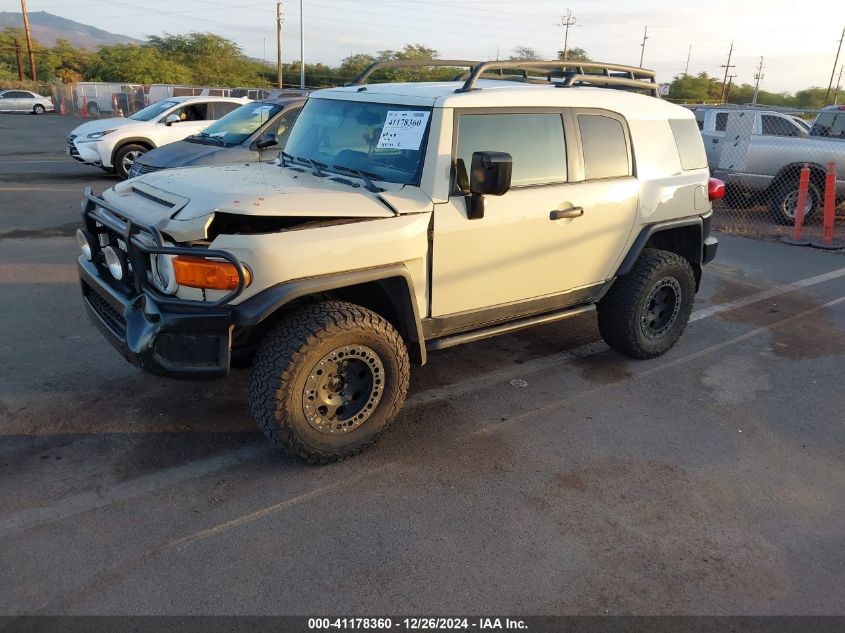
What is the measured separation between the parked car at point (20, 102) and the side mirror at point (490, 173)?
39.5m

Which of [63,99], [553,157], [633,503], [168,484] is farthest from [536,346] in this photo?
[63,99]

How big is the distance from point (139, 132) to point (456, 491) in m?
→ 11.3

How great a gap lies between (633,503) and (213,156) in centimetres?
727

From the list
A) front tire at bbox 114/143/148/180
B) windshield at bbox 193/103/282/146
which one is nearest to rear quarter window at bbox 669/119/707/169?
windshield at bbox 193/103/282/146

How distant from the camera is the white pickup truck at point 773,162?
1080cm

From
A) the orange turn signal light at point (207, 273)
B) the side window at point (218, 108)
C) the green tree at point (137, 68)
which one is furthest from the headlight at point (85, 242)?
the green tree at point (137, 68)

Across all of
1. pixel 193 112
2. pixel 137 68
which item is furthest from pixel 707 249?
pixel 137 68

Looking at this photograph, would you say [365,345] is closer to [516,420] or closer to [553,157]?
[516,420]

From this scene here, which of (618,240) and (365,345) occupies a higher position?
(618,240)

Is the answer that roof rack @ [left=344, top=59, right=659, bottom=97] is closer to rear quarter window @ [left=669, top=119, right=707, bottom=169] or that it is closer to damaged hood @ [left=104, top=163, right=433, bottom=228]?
rear quarter window @ [left=669, top=119, right=707, bottom=169]

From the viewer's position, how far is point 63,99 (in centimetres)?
3709

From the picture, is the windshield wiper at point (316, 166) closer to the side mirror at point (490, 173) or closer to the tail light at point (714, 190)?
the side mirror at point (490, 173)

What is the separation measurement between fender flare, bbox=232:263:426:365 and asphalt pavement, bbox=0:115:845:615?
0.67m

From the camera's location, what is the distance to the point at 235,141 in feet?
30.0
